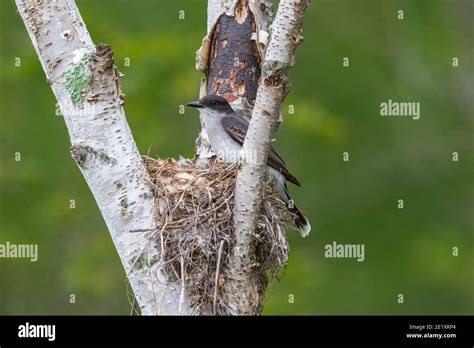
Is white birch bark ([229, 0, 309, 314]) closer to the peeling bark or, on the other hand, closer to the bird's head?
the bird's head

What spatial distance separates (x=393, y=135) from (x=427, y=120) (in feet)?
2.54

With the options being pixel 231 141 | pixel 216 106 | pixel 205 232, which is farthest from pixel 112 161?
pixel 231 141

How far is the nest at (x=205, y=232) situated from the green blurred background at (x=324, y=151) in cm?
457

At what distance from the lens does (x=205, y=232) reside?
24.5ft

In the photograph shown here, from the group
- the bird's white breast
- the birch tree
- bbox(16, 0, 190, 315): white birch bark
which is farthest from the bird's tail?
bbox(16, 0, 190, 315): white birch bark

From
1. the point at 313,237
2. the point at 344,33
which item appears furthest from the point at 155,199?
the point at 344,33

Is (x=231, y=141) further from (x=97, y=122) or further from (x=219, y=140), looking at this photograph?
(x=97, y=122)

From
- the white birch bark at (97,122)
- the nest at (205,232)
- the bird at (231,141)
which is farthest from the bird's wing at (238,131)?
the white birch bark at (97,122)

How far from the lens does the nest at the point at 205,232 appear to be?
7145 millimetres

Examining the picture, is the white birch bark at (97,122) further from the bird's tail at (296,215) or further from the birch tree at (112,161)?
the bird's tail at (296,215)

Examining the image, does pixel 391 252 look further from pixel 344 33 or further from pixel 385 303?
pixel 344 33

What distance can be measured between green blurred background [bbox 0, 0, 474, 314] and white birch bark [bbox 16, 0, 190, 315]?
5.32 metres

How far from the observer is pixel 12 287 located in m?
14.4

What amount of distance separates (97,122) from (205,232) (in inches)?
45.4
